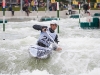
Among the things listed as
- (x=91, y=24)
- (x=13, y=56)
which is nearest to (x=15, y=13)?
(x=91, y=24)

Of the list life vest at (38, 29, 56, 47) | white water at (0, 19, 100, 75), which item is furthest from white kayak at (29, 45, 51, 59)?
life vest at (38, 29, 56, 47)

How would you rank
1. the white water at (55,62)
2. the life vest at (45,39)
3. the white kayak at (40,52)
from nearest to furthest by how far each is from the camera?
the white water at (55,62), the white kayak at (40,52), the life vest at (45,39)

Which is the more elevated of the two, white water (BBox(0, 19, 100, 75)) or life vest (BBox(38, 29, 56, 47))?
life vest (BBox(38, 29, 56, 47))

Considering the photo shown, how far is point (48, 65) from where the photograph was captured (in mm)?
7301

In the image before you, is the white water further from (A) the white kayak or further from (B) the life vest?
(B) the life vest

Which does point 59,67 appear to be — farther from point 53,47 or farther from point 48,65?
point 53,47

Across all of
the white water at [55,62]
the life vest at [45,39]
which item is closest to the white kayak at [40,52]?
the white water at [55,62]

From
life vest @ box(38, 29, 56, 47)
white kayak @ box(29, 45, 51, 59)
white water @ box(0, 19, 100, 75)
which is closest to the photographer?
white water @ box(0, 19, 100, 75)

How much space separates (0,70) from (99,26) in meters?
10.2

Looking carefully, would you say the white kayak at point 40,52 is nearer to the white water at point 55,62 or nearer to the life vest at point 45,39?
the white water at point 55,62

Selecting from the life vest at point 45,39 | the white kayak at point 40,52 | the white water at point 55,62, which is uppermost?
the life vest at point 45,39

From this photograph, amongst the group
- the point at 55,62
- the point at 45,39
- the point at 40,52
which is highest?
the point at 45,39

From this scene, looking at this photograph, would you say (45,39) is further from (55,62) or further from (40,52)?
(55,62)

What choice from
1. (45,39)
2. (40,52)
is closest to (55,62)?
(40,52)
